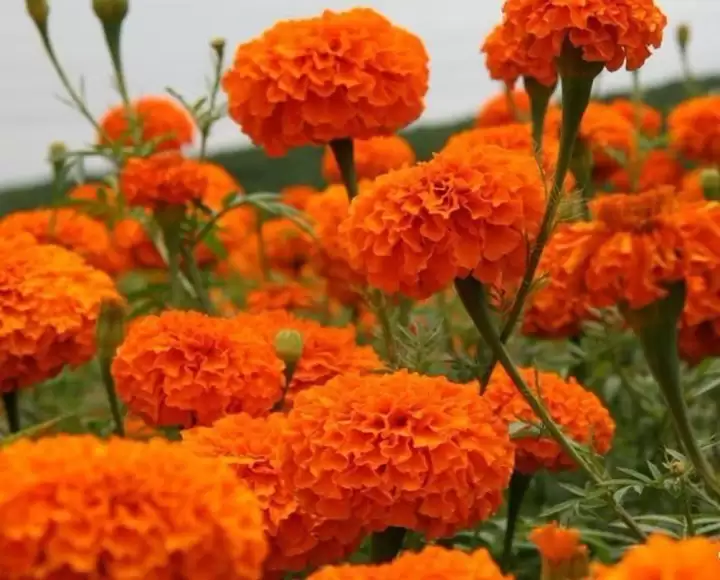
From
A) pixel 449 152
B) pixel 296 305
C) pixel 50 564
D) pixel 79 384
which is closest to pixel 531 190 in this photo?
pixel 449 152

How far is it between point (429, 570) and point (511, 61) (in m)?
0.75

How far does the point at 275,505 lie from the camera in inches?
Answer: 35.1

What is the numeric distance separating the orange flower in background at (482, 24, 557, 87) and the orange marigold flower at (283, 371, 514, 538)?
0.30 meters

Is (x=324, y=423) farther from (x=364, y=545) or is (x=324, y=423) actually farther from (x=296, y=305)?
(x=296, y=305)

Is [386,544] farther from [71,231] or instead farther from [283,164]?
[283,164]

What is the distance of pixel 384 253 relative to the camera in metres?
0.94

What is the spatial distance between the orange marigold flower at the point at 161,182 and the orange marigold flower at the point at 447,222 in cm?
42

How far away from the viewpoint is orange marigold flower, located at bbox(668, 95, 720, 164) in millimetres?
1889

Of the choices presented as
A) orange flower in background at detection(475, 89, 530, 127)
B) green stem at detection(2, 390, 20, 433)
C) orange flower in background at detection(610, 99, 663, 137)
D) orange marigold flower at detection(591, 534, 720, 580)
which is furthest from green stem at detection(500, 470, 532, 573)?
orange flower in background at detection(610, 99, 663, 137)

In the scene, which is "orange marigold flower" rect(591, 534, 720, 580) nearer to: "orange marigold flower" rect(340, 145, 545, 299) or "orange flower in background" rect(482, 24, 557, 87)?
"orange marigold flower" rect(340, 145, 545, 299)

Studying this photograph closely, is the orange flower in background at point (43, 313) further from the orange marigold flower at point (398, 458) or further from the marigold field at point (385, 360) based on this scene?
the orange marigold flower at point (398, 458)

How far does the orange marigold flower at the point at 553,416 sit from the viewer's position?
1066mm

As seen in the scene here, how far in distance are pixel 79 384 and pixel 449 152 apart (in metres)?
0.94

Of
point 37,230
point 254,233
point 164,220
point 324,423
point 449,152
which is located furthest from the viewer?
point 254,233
